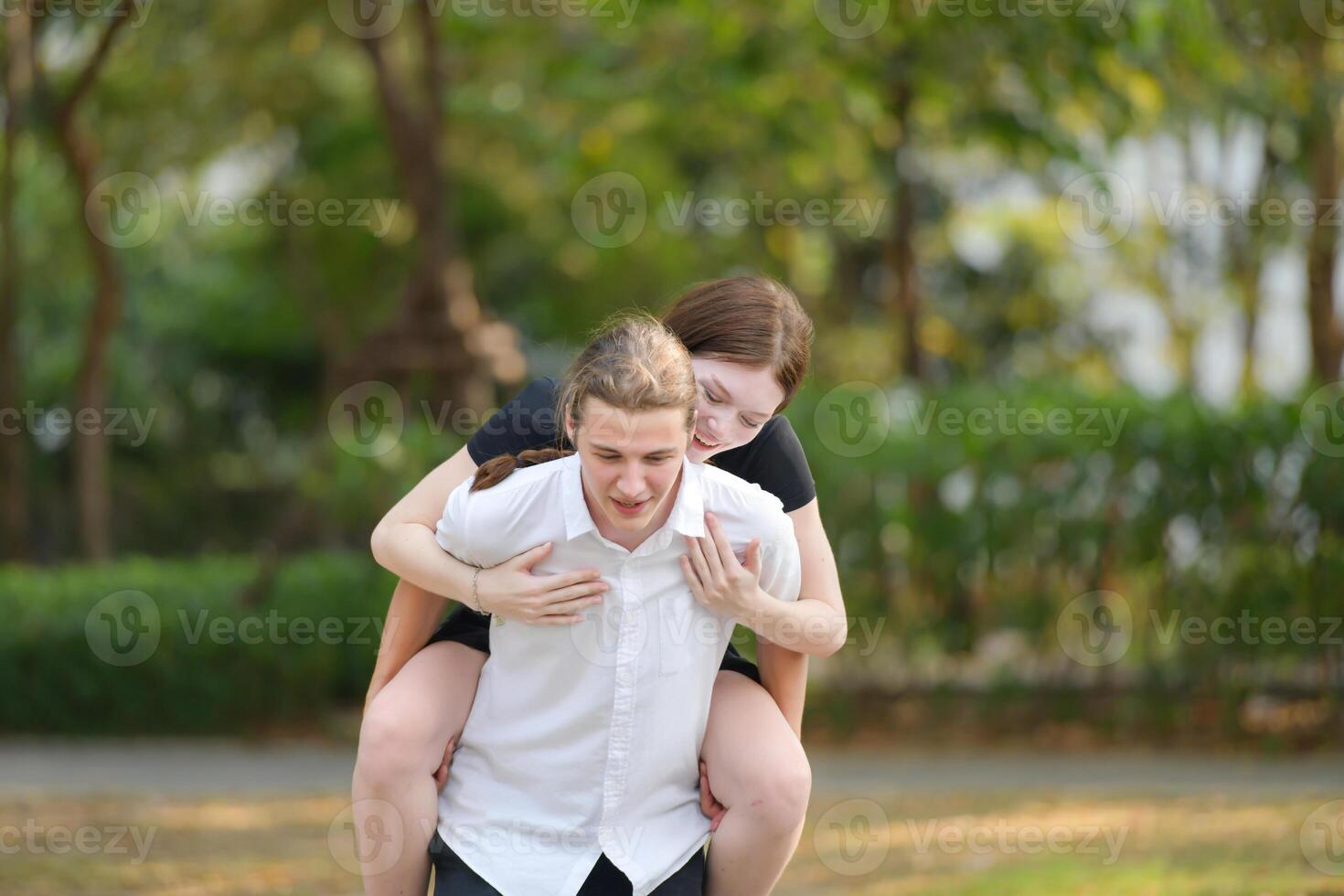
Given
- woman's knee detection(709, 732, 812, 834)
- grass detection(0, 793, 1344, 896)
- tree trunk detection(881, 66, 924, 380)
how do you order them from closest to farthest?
woman's knee detection(709, 732, 812, 834) → grass detection(0, 793, 1344, 896) → tree trunk detection(881, 66, 924, 380)

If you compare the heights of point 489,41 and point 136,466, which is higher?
point 489,41

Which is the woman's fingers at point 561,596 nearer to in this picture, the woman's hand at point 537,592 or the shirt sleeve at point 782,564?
the woman's hand at point 537,592

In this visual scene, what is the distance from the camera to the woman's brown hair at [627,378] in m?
2.80

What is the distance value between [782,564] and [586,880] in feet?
2.54

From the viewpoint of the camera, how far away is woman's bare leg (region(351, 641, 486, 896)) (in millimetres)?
3029

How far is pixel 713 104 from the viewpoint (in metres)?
9.38

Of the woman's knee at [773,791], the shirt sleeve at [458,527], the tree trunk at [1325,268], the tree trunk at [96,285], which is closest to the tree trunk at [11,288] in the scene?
the tree trunk at [96,285]

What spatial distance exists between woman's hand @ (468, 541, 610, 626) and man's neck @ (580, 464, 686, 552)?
0.08 metres

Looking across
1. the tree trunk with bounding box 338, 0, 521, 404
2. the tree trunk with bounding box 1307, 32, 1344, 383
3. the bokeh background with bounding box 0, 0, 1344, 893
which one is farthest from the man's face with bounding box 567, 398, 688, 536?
the tree trunk with bounding box 1307, 32, 1344, 383

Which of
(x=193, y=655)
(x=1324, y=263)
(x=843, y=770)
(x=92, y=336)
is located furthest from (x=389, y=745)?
(x=1324, y=263)

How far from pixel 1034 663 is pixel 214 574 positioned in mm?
5270

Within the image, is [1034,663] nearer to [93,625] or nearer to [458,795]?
[93,625]

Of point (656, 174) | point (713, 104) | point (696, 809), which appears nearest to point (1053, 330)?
point (656, 174)

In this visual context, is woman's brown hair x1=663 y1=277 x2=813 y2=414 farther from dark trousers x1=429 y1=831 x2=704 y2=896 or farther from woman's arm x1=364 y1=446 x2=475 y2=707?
dark trousers x1=429 y1=831 x2=704 y2=896
